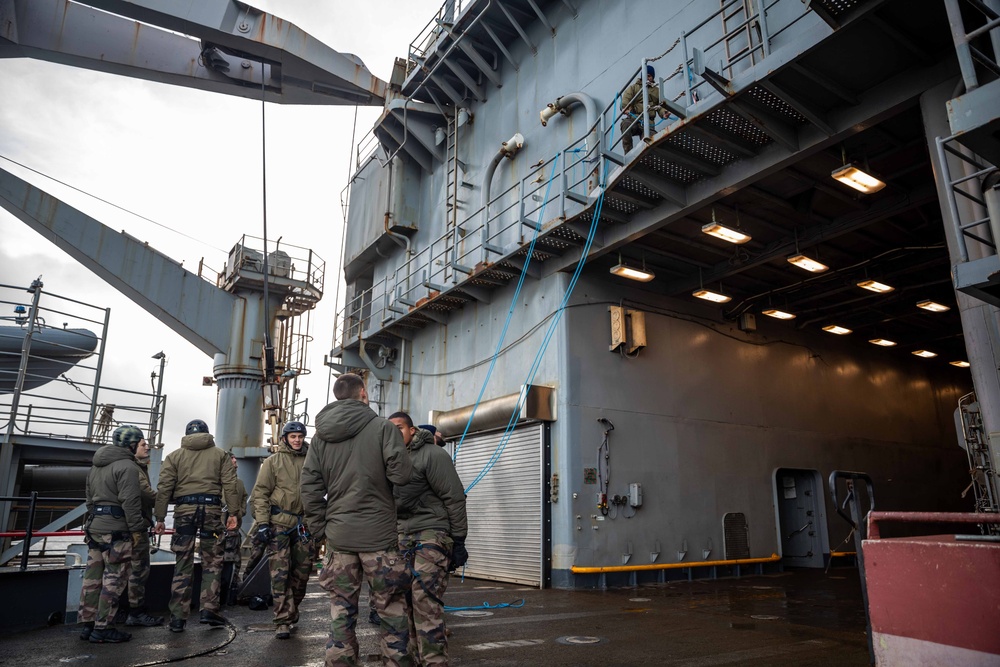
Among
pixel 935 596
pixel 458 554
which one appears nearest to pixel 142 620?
pixel 458 554

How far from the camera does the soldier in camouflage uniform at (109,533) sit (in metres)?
6.10

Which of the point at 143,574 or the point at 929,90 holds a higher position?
the point at 929,90

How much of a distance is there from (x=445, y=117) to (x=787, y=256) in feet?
29.9

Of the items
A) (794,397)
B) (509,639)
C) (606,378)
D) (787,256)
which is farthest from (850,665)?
(794,397)

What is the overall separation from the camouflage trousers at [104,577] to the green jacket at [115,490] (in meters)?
0.13

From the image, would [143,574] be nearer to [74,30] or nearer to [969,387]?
[74,30]

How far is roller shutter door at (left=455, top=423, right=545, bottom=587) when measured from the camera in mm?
10992

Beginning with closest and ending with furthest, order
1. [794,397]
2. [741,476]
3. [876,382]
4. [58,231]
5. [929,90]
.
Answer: [929,90] → [741,476] → [794,397] → [58,231] → [876,382]

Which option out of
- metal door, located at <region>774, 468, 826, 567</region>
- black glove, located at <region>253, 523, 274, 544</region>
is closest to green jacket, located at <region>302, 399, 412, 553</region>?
black glove, located at <region>253, 523, 274, 544</region>

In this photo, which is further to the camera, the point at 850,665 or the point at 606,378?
the point at 606,378

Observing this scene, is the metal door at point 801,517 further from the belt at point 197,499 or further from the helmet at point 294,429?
the belt at point 197,499

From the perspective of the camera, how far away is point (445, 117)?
52.1 feet

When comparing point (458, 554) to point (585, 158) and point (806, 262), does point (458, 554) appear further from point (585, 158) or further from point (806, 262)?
point (806, 262)

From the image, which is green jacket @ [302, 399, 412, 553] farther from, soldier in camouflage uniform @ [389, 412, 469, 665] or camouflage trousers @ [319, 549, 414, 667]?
soldier in camouflage uniform @ [389, 412, 469, 665]
